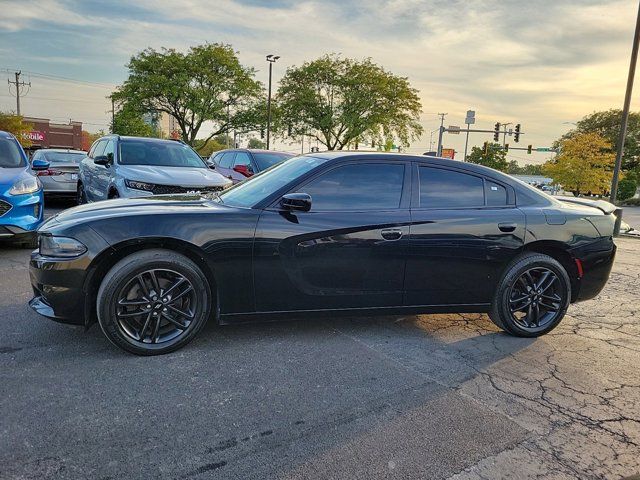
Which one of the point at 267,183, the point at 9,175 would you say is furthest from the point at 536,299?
the point at 9,175

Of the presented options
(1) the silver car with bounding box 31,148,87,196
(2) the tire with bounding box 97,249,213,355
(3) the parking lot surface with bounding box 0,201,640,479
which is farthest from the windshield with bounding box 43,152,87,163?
(2) the tire with bounding box 97,249,213,355

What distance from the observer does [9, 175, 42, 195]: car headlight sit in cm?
613

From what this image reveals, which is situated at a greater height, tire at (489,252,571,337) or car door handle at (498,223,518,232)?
car door handle at (498,223,518,232)

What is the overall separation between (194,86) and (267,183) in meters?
32.3

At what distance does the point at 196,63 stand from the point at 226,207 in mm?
32446

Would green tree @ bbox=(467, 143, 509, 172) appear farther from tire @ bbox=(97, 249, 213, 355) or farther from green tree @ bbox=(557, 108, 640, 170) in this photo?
tire @ bbox=(97, 249, 213, 355)

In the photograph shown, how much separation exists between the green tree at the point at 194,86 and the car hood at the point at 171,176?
27.0 m

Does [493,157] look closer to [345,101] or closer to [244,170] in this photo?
[345,101]

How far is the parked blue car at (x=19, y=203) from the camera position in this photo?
19.7 feet

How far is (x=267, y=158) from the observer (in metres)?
11.8

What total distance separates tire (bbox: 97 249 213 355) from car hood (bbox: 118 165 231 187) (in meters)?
4.01

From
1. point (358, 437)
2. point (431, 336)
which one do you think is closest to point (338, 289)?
point (431, 336)

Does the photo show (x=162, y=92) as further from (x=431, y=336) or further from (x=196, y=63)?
(x=431, y=336)

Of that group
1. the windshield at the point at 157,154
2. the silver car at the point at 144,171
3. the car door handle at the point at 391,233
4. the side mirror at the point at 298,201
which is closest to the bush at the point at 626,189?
the windshield at the point at 157,154
